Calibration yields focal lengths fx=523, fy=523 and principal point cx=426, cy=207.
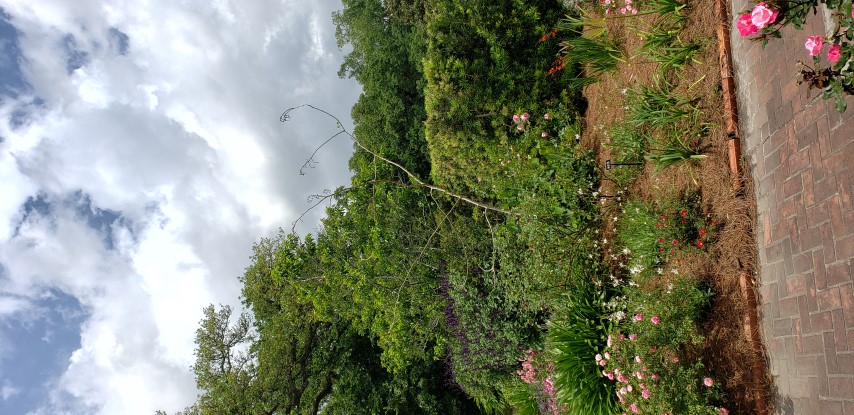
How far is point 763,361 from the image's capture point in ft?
14.6

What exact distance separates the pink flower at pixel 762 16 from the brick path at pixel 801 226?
117cm

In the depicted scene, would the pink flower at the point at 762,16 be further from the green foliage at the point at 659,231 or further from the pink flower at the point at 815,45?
the green foliage at the point at 659,231

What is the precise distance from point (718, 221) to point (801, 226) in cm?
96

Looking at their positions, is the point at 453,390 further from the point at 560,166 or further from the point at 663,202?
the point at 663,202

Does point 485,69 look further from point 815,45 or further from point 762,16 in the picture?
point 815,45

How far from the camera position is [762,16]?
118 inches

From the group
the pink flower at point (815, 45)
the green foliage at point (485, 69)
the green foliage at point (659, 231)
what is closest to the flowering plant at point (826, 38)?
the pink flower at point (815, 45)

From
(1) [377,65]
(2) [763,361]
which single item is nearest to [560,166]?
(2) [763,361]

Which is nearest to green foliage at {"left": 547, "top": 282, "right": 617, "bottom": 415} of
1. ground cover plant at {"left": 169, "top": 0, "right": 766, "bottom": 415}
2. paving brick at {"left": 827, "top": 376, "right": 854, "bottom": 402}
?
ground cover plant at {"left": 169, "top": 0, "right": 766, "bottom": 415}

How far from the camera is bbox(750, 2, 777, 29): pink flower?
2973 millimetres

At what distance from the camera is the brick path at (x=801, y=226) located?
12.0ft

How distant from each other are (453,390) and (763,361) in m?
11.2

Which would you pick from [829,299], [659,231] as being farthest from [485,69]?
[829,299]

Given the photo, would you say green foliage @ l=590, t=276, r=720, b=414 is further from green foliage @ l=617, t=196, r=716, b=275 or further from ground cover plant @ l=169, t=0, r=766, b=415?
green foliage @ l=617, t=196, r=716, b=275
